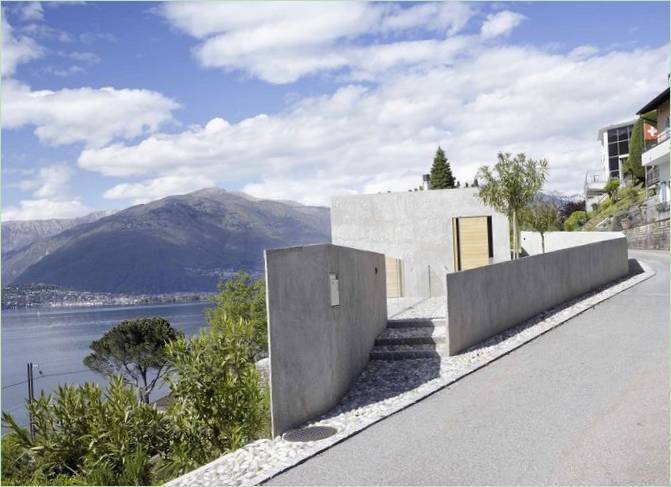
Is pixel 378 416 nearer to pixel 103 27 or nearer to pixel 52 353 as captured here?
pixel 103 27

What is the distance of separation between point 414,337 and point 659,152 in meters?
35.7

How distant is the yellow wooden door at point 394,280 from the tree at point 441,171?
150 feet

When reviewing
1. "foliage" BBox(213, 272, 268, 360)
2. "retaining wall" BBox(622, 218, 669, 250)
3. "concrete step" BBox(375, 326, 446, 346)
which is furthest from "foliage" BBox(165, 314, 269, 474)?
"foliage" BBox(213, 272, 268, 360)

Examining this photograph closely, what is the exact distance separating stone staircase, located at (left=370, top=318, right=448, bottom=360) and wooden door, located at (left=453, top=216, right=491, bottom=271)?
15003 mm

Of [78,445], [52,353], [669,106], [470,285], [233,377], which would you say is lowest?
[52,353]

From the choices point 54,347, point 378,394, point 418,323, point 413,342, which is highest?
point 418,323

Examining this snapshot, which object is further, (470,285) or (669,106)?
(669,106)

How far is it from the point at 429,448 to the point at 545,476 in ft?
4.57

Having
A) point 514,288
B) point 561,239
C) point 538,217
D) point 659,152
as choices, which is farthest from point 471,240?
point 659,152

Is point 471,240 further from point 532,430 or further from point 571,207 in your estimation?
point 571,207

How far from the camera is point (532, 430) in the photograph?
7.69 meters

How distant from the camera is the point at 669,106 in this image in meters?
42.9

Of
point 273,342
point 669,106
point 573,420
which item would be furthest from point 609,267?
point 669,106

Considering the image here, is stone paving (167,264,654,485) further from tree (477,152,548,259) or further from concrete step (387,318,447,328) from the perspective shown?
tree (477,152,548,259)
